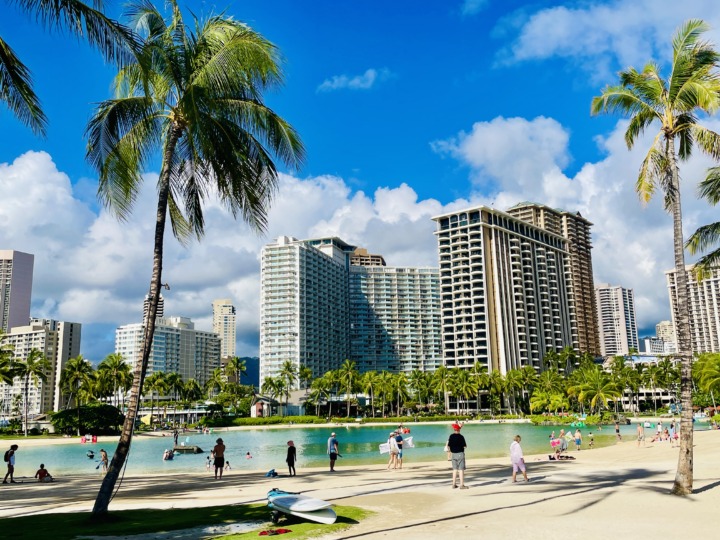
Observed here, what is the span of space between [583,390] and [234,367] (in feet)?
255

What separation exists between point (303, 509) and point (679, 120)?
48.6 feet

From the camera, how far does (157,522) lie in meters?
13.3

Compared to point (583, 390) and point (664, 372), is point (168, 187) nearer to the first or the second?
point (583, 390)

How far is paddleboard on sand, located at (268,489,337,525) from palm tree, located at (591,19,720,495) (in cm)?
933

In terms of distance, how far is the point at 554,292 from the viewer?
16800 centimetres

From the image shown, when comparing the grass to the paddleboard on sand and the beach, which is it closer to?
the paddleboard on sand

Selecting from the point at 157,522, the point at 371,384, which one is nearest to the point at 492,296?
the point at 371,384

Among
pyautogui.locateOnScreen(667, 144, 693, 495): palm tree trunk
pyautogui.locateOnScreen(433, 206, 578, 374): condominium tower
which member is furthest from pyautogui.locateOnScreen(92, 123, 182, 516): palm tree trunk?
pyautogui.locateOnScreen(433, 206, 578, 374): condominium tower

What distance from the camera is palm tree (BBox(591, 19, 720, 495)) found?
15688 millimetres

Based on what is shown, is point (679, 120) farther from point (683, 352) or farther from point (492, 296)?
point (492, 296)

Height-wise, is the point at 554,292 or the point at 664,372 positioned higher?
the point at 554,292

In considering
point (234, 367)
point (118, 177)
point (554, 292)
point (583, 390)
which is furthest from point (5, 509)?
point (554, 292)

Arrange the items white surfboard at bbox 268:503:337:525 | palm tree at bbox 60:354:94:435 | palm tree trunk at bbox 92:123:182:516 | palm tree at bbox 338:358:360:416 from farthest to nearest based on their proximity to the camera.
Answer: palm tree at bbox 338:358:360:416 < palm tree at bbox 60:354:94:435 < palm tree trunk at bbox 92:123:182:516 < white surfboard at bbox 268:503:337:525

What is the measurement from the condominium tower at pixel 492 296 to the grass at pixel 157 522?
131m
